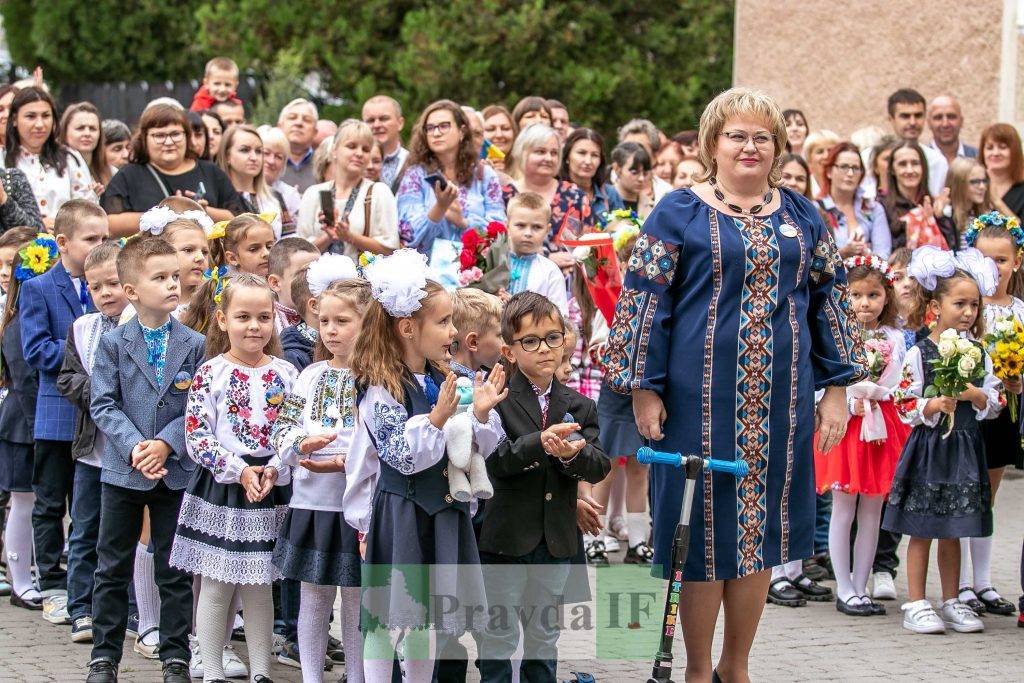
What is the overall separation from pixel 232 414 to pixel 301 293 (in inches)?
34.7

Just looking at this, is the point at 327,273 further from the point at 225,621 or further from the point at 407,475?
the point at 225,621

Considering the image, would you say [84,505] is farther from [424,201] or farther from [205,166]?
[424,201]

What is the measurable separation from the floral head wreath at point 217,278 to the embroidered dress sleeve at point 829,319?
2.63 meters

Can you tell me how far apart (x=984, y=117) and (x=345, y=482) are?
10265 mm

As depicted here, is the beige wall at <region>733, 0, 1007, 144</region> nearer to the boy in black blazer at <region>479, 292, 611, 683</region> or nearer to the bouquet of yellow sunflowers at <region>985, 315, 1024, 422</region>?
the bouquet of yellow sunflowers at <region>985, 315, 1024, 422</region>

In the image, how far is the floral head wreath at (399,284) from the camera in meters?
5.25

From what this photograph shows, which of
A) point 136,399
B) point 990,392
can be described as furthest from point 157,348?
point 990,392

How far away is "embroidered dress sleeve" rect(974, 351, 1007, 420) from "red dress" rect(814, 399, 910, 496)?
461 mm

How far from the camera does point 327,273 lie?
20.2 feet

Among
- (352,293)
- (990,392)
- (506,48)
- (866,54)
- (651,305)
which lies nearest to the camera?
(651,305)

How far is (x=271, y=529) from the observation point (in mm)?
6129

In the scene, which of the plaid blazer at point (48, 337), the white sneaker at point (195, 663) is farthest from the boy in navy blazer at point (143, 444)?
the plaid blazer at point (48, 337)

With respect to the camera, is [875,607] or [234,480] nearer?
[234,480]

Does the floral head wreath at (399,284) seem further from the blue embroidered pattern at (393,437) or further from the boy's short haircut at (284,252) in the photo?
the boy's short haircut at (284,252)
